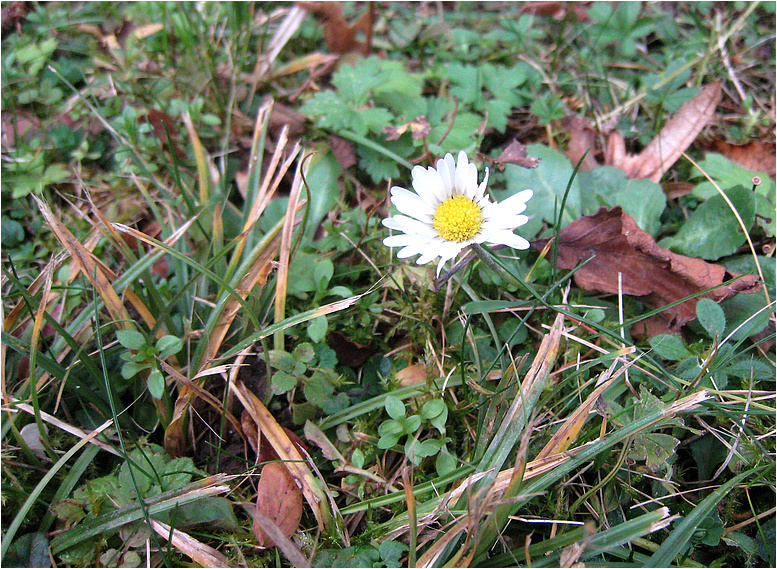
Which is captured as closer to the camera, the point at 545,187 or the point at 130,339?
the point at 130,339

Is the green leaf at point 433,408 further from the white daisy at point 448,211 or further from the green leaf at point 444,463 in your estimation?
the white daisy at point 448,211

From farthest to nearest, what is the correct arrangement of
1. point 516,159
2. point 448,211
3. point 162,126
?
1. point 162,126
2. point 516,159
3. point 448,211

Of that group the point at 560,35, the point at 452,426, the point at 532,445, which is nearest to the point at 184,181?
the point at 452,426

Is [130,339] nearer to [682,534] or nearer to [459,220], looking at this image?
[459,220]

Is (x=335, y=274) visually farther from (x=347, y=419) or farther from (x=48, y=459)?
(x=48, y=459)

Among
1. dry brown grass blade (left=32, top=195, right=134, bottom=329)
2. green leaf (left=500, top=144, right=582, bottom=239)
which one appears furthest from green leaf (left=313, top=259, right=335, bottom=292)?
green leaf (left=500, top=144, right=582, bottom=239)

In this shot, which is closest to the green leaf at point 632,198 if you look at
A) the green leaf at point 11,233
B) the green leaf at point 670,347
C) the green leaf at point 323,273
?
the green leaf at point 670,347

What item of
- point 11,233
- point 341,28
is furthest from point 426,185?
point 11,233
